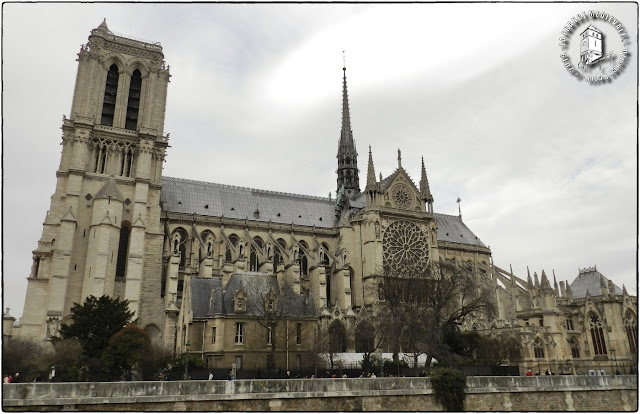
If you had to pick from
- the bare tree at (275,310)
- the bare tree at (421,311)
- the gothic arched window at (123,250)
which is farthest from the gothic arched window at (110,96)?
the bare tree at (421,311)

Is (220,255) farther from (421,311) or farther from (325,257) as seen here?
(421,311)

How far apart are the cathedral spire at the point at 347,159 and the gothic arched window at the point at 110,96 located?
29.2 m

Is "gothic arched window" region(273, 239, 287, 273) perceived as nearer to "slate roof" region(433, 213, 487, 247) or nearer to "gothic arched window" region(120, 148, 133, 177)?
"gothic arched window" region(120, 148, 133, 177)

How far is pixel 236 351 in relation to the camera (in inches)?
1217

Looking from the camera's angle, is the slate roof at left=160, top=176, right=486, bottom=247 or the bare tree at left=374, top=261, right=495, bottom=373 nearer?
the bare tree at left=374, top=261, right=495, bottom=373

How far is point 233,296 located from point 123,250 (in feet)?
46.9

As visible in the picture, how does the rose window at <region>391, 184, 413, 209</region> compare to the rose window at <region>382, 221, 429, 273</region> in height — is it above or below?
above

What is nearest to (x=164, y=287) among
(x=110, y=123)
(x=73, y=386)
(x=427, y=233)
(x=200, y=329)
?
(x=200, y=329)

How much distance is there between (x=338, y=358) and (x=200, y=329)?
32.7ft

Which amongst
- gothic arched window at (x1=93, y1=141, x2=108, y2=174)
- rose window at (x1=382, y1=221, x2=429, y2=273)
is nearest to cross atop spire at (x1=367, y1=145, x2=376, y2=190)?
rose window at (x1=382, y1=221, x2=429, y2=273)

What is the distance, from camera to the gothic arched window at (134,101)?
155 feet

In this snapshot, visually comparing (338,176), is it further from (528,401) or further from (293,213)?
(528,401)

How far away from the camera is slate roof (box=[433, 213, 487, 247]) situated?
6544 centimetres

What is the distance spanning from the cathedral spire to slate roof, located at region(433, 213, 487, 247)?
13.6 m
